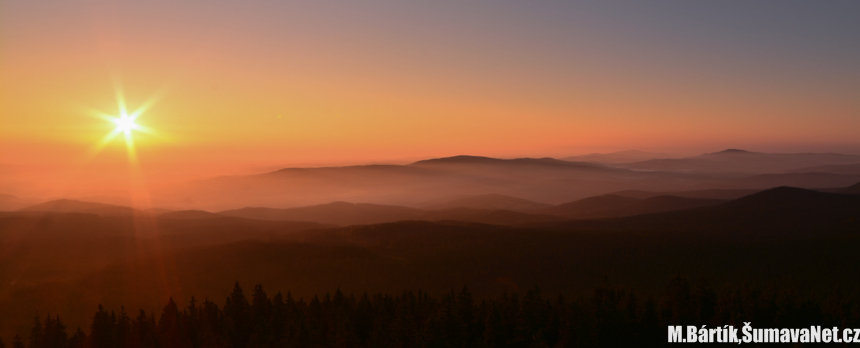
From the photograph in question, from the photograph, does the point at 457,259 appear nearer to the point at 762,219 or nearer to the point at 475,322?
the point at 475,322

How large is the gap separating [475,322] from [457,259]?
162 feet

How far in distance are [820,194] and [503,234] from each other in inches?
3905

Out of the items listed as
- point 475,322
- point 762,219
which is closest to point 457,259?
point 475,322

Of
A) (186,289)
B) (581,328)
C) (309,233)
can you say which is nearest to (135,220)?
(309,233)

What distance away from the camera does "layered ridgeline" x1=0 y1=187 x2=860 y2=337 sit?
74.1 m

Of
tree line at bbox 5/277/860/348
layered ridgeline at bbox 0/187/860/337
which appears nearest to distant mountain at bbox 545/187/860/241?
layered ridgeline at bbox 0/187/860/337

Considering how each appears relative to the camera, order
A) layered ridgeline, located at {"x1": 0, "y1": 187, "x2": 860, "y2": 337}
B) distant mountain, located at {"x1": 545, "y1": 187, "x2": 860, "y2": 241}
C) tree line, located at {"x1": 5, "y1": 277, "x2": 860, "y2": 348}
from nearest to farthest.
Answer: tree line, located at {"x1": 5, "y1": 277, "x2": 860, "y2": 348}, layered ridgeline, located at {"x1": 0, "y1": 187, "x2": 860, "y2": 337}, distant mountain, located at {"x1": 545, "y1": 187, "x2": 860, "y2": 241}

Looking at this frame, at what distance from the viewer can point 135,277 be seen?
88062mm

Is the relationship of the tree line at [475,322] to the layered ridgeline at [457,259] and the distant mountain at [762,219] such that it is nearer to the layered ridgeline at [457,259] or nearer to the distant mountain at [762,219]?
the layered ridgeline at [457,259]

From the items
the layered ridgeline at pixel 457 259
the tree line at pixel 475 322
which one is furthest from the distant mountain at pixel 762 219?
the tree line at pixel 475 322

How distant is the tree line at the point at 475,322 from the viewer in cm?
4103

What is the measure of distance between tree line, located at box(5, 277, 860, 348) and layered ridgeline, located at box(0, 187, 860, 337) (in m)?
15.1

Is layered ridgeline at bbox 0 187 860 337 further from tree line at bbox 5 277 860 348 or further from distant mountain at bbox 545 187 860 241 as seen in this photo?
tree line at bbox 5 277 860 348

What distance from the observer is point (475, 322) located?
145ft
